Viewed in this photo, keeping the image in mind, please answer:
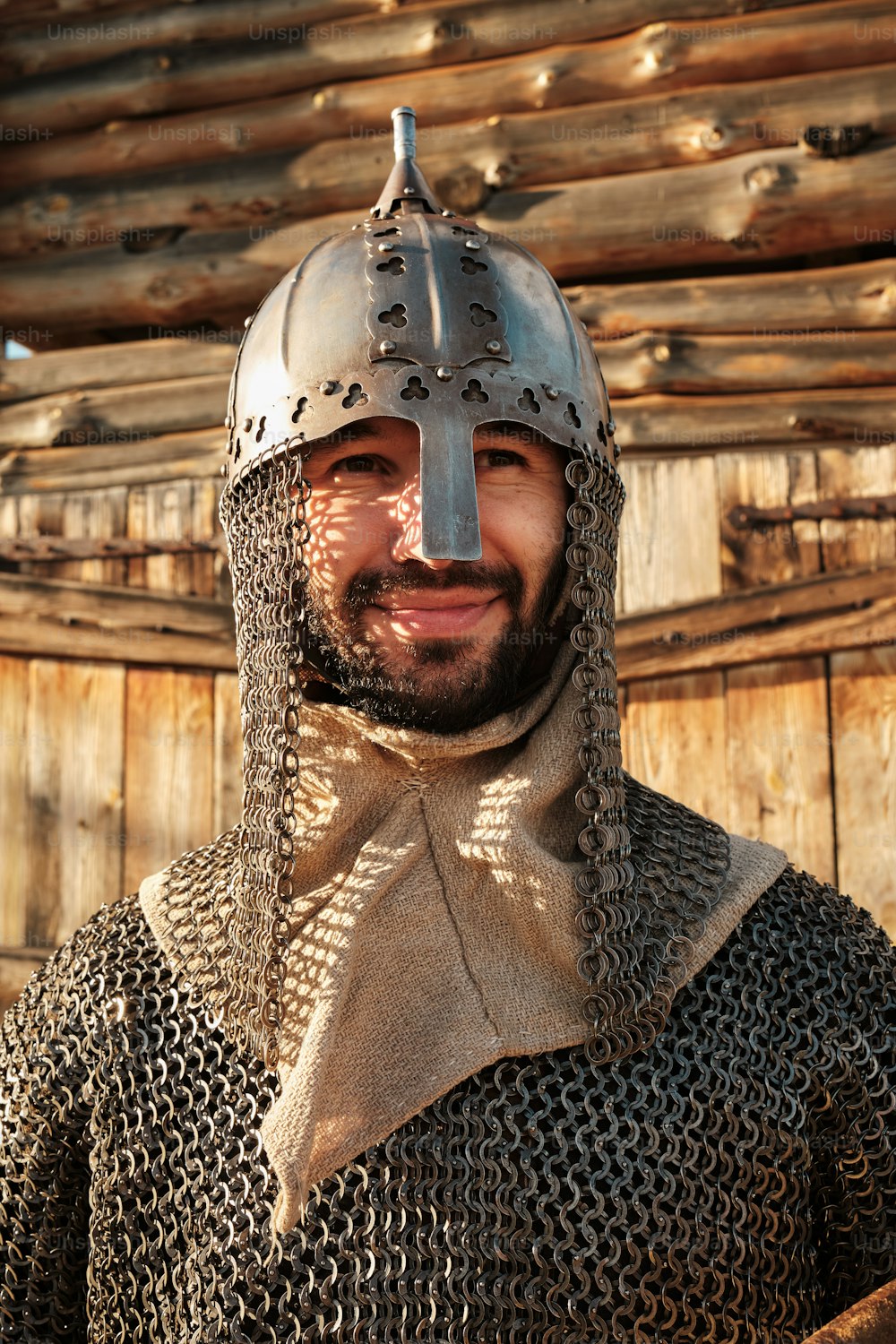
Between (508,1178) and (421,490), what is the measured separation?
1.04 m

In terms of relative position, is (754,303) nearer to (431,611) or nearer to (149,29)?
(149,29)

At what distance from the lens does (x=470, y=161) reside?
177 inches

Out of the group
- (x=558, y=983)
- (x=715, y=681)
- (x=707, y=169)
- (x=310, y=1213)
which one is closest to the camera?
(x=310, y=1213)

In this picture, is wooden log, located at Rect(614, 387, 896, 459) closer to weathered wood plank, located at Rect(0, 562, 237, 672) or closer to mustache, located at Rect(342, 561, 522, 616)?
weathered wood plank, located at Rect(0, 562, 237, 672)

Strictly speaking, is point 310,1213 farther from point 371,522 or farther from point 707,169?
point 707,169

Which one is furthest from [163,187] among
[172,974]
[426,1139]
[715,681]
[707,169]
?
[426,1139]


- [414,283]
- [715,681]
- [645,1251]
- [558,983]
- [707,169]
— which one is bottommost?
[645,1251]

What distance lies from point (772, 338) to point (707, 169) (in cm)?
60

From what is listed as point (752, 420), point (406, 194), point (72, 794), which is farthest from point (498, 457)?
point (72, 794)

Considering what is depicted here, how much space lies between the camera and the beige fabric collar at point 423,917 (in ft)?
6.30

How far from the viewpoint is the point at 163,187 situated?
4.83 meters

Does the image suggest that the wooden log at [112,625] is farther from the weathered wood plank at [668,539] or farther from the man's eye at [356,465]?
the man's eye at [356,465]

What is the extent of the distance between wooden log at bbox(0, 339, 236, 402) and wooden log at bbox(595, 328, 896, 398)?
1.41 meters

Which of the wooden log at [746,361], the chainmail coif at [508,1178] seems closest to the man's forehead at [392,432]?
the chainmail coif at [508,1178]
